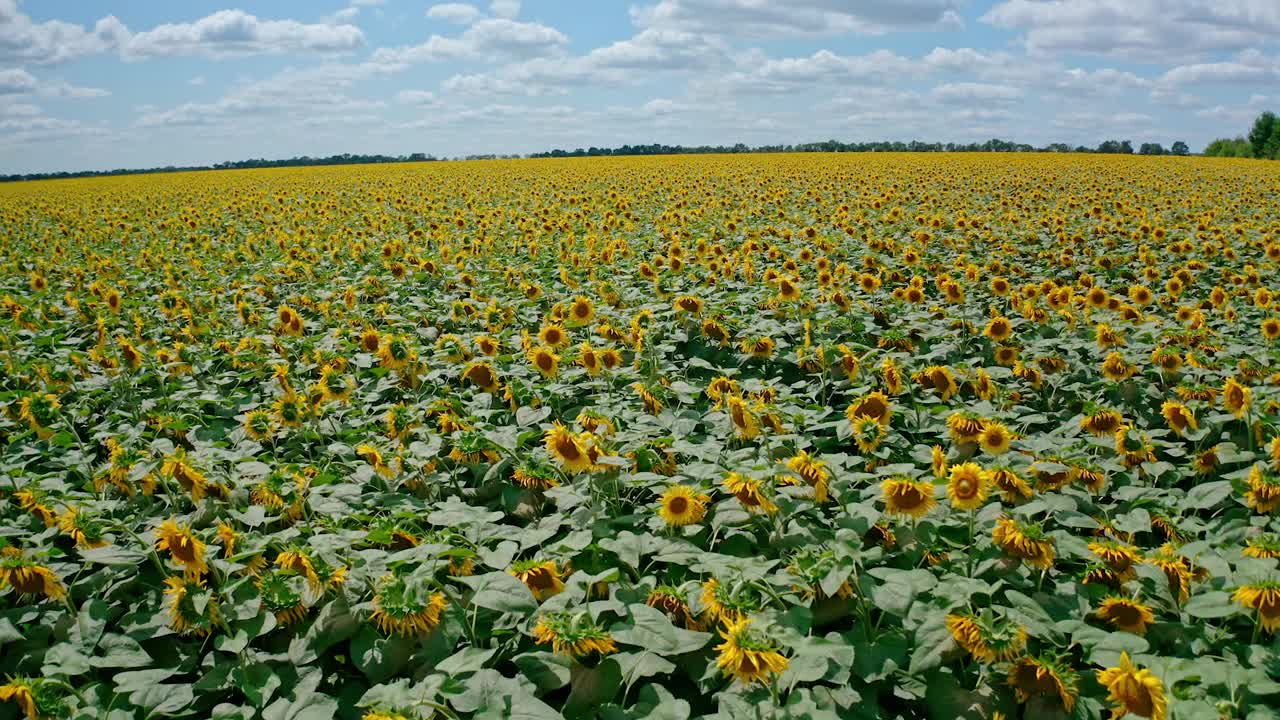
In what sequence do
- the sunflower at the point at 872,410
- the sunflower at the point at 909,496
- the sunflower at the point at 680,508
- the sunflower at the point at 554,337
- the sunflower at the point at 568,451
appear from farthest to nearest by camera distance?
the sunflower at the point at 554,337
the sunflower at the point at 872,410
the sunflower at the point at 568,451
the sunflower at the point at 680,508
the sunflower at the point at 909,496

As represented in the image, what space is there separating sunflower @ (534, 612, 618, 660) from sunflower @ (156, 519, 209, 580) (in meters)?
1.41

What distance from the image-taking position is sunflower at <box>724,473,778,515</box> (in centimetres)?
299

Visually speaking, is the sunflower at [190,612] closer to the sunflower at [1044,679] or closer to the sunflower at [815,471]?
the sunflower at [815,471]

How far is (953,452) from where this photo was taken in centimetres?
378

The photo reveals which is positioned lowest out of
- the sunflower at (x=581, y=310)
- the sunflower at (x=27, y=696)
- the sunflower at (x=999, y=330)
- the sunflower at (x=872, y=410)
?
the sunflower at (x=27, y=696)

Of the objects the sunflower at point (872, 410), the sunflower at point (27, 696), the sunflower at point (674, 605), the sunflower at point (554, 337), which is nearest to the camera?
the sunflower at point (27, 696)

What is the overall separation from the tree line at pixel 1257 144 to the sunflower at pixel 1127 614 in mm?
76824

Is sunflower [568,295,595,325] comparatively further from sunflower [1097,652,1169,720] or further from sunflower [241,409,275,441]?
sunflower [1097,652,1169,720]

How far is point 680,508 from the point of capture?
3.07 m

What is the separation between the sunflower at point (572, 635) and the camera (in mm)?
2324

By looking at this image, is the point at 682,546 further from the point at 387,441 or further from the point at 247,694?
the point at 387,441

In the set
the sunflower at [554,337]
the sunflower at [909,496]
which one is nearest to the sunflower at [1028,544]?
the sunflower at [909,496]

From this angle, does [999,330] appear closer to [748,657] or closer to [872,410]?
[872,410]

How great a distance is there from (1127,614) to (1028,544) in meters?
0.35
